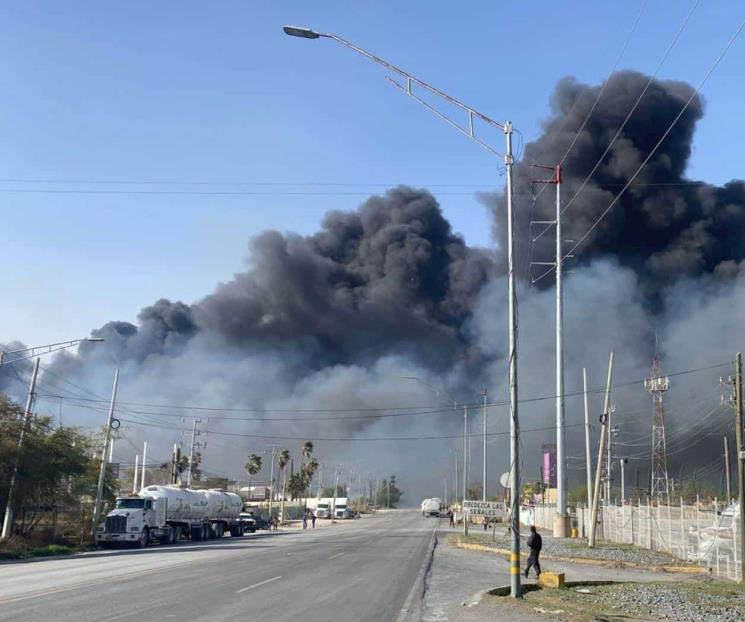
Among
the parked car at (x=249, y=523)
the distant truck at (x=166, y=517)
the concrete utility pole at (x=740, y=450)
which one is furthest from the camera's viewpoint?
the parked car at (x=249, y=523)

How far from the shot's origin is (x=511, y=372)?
15617 mm

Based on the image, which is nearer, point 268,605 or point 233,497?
point 268,605

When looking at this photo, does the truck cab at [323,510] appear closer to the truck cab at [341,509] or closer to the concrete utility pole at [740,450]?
the truck cab at [341,509]

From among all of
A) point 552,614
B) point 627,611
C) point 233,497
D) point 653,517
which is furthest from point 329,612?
point 233,497

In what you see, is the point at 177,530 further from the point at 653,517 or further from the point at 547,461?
the point at 547,461

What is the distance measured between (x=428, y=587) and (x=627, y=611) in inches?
220

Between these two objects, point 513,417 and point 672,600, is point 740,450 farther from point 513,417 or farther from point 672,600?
point 513,417

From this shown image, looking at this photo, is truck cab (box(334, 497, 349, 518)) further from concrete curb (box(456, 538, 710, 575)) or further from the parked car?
concrete curb (box(456, 538, 710, 575))

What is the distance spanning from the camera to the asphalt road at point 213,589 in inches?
508

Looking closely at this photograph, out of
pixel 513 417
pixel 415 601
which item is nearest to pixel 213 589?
pixel 415 601

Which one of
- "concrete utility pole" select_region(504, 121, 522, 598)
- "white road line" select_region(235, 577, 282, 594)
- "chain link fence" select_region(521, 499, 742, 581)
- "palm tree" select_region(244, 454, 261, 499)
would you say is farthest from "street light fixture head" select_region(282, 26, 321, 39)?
"palm tree" select_region(244, 454, 261, 499)

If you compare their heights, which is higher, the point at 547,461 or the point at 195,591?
the point at 547,461

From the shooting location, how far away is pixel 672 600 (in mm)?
15586

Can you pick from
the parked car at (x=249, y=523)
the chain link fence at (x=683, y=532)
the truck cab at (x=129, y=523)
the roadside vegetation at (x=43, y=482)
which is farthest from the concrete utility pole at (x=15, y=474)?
the chain link fence at (x=683, y=532)
